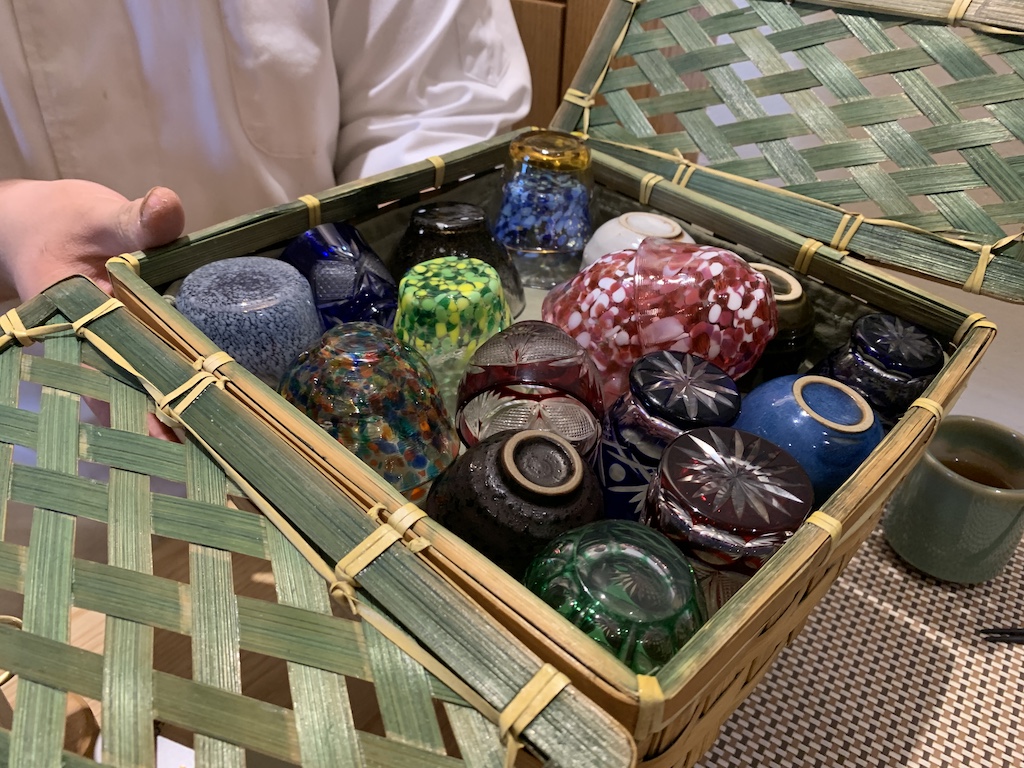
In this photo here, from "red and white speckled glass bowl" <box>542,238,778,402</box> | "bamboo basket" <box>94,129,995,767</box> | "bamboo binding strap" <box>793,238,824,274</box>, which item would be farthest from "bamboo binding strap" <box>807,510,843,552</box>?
"bamboo binding strap" <box>793,238,824,274</box>

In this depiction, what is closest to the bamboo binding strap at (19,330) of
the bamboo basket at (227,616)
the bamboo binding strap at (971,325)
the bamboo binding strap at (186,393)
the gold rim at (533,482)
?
the bamboo basket at (227,616)

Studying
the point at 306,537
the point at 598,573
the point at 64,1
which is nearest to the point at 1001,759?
the point at 598,573

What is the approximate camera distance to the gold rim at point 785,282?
65 cm

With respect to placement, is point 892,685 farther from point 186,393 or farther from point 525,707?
point 186,393

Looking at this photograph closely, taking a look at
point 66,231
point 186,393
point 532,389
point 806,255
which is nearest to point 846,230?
point 806,255

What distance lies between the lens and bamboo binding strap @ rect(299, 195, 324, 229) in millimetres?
681

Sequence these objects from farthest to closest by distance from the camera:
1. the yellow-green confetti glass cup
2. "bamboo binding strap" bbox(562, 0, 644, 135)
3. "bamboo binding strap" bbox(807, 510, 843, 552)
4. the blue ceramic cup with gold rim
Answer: "bamboo binding strap" bbox(562, 0, 644, 135)
the yellow-green confetti glass cup
the blue ceramic cup with gold rim
"bamboo binding strap" bbox(807, 510, 843, 552)

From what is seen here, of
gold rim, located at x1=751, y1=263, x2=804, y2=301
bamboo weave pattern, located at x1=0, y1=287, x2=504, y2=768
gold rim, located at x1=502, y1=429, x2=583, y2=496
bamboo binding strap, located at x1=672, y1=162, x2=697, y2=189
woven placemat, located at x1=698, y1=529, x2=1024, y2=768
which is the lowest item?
woven placemat, located at x1=698, y1=529, x2=1024, y2=768

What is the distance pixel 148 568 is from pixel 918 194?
0.70 m

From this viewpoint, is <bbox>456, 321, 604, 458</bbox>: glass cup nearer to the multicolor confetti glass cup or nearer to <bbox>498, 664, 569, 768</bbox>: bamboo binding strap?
the multicolor confetti glass cup

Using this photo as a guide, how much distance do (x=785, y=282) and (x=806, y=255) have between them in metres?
0.04

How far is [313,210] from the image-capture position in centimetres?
68

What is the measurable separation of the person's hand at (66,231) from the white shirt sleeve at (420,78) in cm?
34

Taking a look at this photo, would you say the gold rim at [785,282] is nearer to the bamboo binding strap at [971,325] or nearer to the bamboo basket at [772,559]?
the bamboo basket at [772,559]
